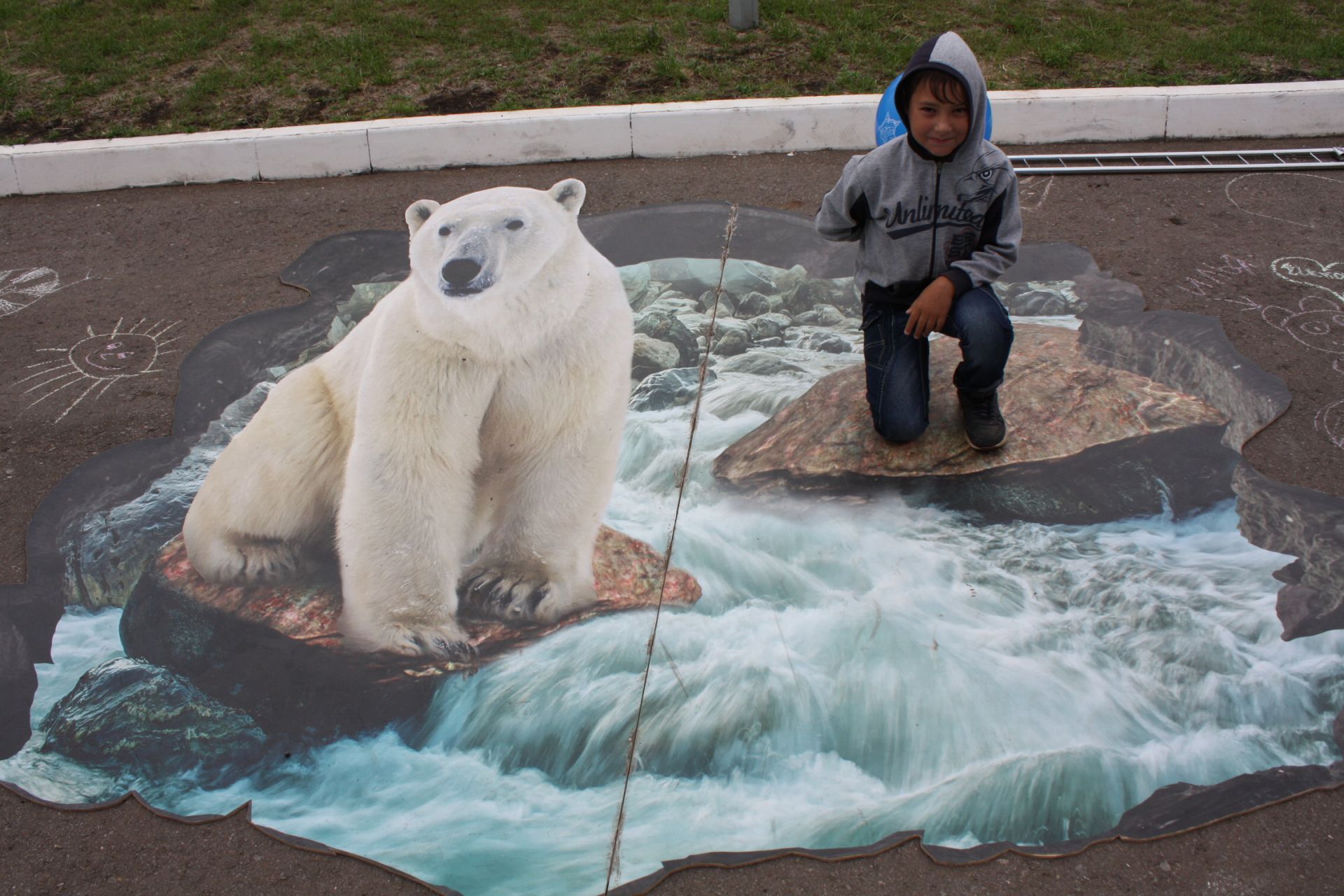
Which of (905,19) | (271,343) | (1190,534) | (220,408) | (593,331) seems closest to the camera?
(1190,534)

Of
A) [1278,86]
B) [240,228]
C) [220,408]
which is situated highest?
[1278,86]

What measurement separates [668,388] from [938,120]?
121 centimetres

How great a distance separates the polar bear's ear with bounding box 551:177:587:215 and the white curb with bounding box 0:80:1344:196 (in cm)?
200

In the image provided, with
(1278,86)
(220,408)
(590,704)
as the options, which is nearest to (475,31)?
(220,408)

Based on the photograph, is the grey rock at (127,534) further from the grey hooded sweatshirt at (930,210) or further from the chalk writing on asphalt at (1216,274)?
the chalk writing on asphalt at (1216,274)

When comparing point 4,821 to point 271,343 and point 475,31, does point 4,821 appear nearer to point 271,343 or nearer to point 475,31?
point 271,343

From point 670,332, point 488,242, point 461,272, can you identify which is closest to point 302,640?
point 461,272

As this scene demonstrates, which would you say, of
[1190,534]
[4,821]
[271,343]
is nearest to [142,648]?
[4,821]

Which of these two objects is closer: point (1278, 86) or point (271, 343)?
point (271, 343)

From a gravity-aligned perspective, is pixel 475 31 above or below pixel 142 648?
above

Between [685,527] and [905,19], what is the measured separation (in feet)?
15.5

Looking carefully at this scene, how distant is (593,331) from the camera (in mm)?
2984

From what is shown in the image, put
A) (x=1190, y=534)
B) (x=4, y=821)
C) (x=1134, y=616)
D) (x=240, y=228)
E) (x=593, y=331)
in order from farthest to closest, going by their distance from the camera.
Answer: (x=240, y=228), (x=593, y=331), (x=1190, y=534), (x=1134, y=616), (x=4, y=821)

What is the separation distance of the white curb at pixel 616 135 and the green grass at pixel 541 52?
419mm
